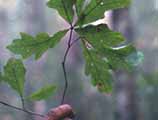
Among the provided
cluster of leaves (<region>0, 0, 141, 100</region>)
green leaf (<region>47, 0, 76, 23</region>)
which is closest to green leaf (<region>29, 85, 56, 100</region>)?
cluster of leaves (<region>0, 0, 141, 100</region>)

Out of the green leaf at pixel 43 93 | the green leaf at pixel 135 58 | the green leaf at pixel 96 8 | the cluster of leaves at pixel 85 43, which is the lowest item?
the green leaf at pixel 43 93

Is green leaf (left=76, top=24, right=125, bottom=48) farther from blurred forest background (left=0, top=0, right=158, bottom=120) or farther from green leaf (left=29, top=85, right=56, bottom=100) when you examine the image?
blurred forest background (left=0, top=0, right=158, bottom=120)

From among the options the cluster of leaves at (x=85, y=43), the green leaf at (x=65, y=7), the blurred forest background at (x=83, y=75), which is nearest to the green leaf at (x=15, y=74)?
the cluster of leaves at (x=85, y=43)

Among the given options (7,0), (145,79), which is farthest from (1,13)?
(145,79)

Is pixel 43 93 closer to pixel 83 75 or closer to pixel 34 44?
pixel 34 44

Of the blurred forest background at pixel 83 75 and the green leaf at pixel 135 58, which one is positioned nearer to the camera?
the green leaf at pixel 135 58

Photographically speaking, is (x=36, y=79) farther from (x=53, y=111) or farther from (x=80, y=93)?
(x=53, y=111)

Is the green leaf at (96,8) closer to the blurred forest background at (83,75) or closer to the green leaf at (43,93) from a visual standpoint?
the green leaf at (43,93)

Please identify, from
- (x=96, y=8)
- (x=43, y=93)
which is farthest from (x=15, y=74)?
(x=96, y=8)

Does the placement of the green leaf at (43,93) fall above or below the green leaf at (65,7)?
below
